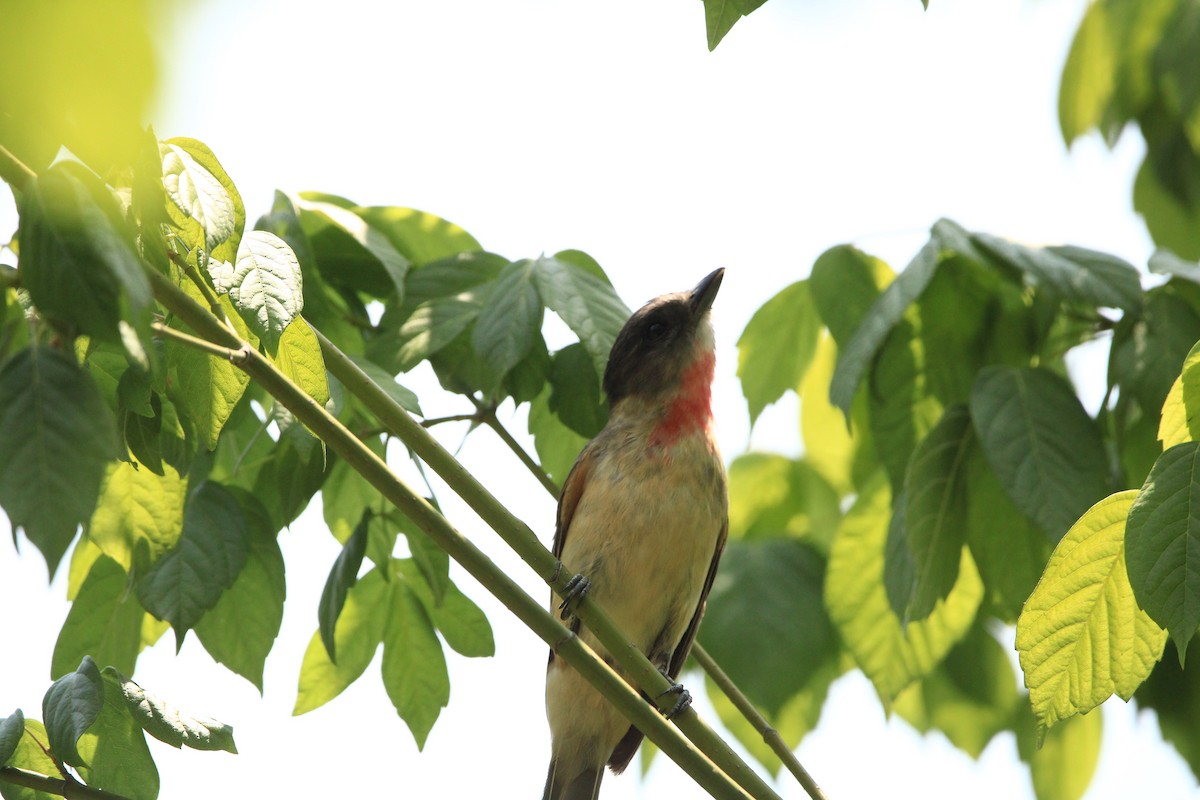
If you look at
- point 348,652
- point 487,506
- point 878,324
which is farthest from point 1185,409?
point 348,652

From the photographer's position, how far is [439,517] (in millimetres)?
2596

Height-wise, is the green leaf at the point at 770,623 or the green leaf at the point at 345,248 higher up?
the green leaf at the point at 345,248

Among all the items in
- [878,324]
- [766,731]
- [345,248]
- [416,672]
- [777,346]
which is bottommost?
[766,731]

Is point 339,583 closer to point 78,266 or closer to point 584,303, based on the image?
point 584,303

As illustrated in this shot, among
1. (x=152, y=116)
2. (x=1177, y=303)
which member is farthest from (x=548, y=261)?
(x=152, y=116)

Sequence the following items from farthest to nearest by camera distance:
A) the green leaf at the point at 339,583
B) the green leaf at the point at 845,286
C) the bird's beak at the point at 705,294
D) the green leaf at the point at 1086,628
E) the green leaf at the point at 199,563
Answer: the bird's beak at the point at 705,294
the green leaf at the point at 845,286
the green leaf at the point at 339,583
the green leaf at the point at 199,563
the green leaf at the point at 1086,628

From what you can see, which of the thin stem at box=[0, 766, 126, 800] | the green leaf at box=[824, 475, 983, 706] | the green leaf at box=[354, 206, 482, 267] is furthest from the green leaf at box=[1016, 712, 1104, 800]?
the thin stem at box=[0, 766, 126, 800]

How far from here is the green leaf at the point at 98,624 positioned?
11.7ft

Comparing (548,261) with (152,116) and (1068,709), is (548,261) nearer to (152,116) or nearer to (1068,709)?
(1068,709)

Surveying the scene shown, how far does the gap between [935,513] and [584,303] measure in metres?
1.29

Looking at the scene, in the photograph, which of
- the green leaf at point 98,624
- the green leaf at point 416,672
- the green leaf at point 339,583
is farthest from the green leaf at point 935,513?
the green leaf at point 98,624

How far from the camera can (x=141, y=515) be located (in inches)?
119

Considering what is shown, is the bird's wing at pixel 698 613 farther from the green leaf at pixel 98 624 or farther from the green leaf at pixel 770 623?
the green leaf at pixel 98 624

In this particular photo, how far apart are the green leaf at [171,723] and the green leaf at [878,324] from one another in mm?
2120
